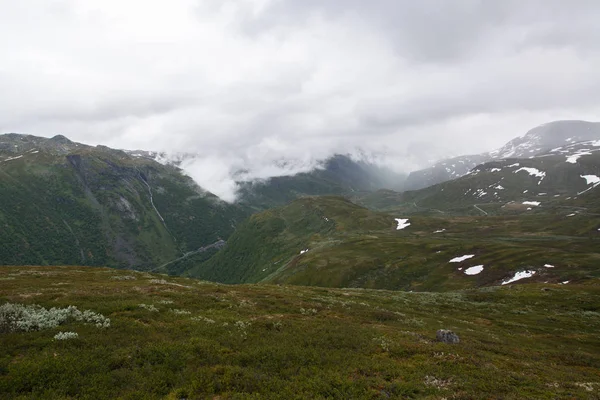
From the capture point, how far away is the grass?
16.5m

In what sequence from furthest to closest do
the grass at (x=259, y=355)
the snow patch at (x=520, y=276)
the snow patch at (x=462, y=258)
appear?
1. the snow patch at (x=462, y=258)
2. the snow patch at (x=520, y=276)
3. the grass at (x=259, y=355)

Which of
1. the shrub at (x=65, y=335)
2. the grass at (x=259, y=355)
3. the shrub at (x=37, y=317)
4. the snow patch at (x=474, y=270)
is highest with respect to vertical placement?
the shrub at (x=37, y=317)

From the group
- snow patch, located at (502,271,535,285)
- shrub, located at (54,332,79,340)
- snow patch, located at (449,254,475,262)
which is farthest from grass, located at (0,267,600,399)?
snow patch, located at (449,254,475,262)

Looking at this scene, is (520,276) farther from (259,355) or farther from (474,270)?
(259,355)

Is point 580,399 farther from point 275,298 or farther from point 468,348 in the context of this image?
point 275,298

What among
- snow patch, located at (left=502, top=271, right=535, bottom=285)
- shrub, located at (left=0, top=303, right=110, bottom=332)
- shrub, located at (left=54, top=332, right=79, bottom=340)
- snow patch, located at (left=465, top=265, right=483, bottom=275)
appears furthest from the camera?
snow patch, located at (left=465, top=265, right=483, bottom=275)

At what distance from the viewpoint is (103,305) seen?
27.1 meters

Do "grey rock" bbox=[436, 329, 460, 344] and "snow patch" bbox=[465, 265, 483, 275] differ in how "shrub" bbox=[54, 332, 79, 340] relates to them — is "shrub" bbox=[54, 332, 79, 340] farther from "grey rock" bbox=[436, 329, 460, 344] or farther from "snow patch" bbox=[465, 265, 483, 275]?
"snow patch" bbox=[465, 265, 483, 275]

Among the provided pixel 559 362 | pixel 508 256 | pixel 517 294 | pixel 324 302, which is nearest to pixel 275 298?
pixel 324 302

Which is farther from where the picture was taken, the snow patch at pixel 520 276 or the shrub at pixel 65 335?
the snow patch at pixel 520 276

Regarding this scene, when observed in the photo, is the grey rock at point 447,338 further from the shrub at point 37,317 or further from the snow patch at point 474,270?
the snow patch at point 474,270

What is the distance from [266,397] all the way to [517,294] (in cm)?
7545

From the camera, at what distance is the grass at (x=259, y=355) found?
16.5 meters

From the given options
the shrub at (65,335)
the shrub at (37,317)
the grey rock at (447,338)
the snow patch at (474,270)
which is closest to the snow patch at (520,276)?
the snow patch at (474,270)
